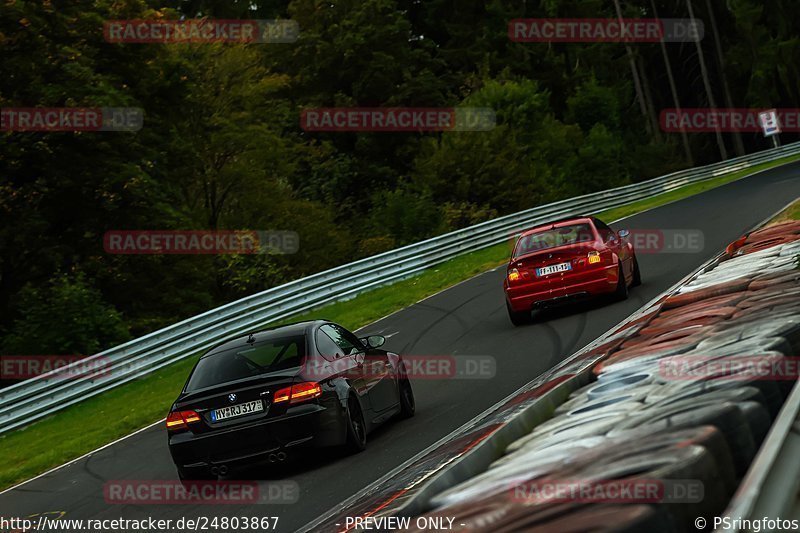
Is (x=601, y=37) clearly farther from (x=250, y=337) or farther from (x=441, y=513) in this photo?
(x=441, y=513)

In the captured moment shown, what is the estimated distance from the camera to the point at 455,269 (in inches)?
1134

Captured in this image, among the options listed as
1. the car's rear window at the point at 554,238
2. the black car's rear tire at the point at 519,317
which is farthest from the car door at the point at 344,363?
the car's rear window at the point at 554,238

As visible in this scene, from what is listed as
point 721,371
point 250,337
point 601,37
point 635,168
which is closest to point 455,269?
point 250,337

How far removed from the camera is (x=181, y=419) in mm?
9672

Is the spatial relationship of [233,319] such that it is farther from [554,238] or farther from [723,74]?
[723,74]

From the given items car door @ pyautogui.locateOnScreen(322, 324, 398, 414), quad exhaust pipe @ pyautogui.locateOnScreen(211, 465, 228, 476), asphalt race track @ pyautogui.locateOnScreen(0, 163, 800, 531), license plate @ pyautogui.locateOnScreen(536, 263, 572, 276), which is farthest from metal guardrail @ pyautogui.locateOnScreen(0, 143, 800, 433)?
quad exhaust pipe @ pyautogui.locateOnScreen(211, 465, 228, 476)

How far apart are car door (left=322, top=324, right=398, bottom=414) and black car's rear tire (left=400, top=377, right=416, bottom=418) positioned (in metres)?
0.21

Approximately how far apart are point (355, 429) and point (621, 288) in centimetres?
774

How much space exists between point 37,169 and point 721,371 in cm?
2828

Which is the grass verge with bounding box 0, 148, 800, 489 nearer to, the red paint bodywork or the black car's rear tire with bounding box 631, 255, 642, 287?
the black car's rear tire with bounding box 631, 255, 642, 287

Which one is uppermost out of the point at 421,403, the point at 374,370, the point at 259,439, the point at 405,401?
the point at 374,370

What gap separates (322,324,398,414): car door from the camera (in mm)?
10875

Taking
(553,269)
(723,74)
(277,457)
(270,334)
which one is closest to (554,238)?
(553,269)

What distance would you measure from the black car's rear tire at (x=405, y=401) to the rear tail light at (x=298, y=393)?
2.23 metres
